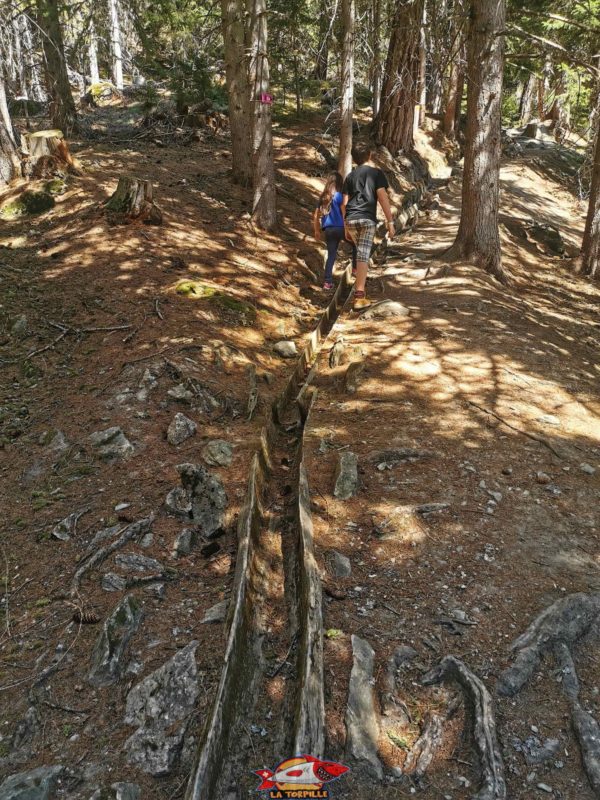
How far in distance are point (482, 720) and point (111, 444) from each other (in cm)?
427

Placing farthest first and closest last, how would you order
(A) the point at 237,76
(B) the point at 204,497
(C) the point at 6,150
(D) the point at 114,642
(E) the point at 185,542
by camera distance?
(A) the point at 237,76 < (C) the point at 6,150 < (B) the point at 204,497 < (E) the point at 185,542 < (D) the point at 114,642

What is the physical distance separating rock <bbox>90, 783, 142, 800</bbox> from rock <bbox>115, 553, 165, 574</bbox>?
1645 millimetres

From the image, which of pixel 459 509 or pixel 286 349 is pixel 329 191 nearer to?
pixel 286 349

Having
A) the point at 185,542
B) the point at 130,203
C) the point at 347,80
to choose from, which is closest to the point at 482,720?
the point at 185,542

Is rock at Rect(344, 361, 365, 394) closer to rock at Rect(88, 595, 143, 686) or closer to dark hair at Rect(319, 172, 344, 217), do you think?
rock at Rect(88, 595, 143, 686)

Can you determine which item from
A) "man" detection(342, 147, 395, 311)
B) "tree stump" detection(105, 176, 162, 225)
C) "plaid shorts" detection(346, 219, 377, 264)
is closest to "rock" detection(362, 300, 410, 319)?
"man" detection(342, 147, 395, 311)

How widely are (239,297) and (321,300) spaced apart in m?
2.28

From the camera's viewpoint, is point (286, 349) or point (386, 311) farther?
point (386, 311)

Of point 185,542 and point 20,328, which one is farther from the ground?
point 20,328

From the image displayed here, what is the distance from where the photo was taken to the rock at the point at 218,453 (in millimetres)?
5766

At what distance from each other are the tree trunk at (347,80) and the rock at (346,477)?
11.6 metres

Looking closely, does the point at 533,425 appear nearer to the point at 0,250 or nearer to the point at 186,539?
the point at 186,539

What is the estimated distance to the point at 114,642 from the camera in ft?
12.3

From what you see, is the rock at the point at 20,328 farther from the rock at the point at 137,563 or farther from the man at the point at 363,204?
the man at the point at 363,204
